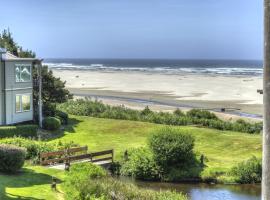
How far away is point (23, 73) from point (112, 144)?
10087 mm

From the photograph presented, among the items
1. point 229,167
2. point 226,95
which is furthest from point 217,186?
point 226,95

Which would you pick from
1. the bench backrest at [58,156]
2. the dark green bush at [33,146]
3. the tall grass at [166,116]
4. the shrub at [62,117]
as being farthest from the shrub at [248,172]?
the shrub at [62,117]

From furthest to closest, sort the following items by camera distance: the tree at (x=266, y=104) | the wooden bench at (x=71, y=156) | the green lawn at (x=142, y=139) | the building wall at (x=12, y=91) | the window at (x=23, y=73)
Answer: the window at (x=23, y=73) → the building wall at (x=12, y=91) → the green lawn at (x=142, y=139) → the wooden bench at (x=71, y=156) → the tree at (x=266, y=104)

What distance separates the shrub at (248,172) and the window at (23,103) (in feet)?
63.1

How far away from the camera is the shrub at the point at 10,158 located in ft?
72.8

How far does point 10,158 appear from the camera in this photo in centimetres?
2233

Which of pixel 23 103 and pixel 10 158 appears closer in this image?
pixel 10 158

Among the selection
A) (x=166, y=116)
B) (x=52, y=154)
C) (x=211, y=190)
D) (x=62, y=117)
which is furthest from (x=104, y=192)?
(x=166, y=116)

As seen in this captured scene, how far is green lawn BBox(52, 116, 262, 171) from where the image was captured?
32.9m

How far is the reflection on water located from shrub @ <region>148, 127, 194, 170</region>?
1757mm

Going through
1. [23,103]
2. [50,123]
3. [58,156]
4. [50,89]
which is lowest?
[58,156]

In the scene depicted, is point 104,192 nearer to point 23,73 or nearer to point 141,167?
point 141,167

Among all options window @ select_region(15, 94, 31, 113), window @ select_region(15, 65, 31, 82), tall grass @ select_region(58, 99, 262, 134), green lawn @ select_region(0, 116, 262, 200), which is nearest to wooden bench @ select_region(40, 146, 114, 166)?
green lawn @ select_region(0, 116, 262, 200)

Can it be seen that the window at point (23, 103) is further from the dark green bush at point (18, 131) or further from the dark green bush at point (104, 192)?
the dark green bush at point (104, 192)
